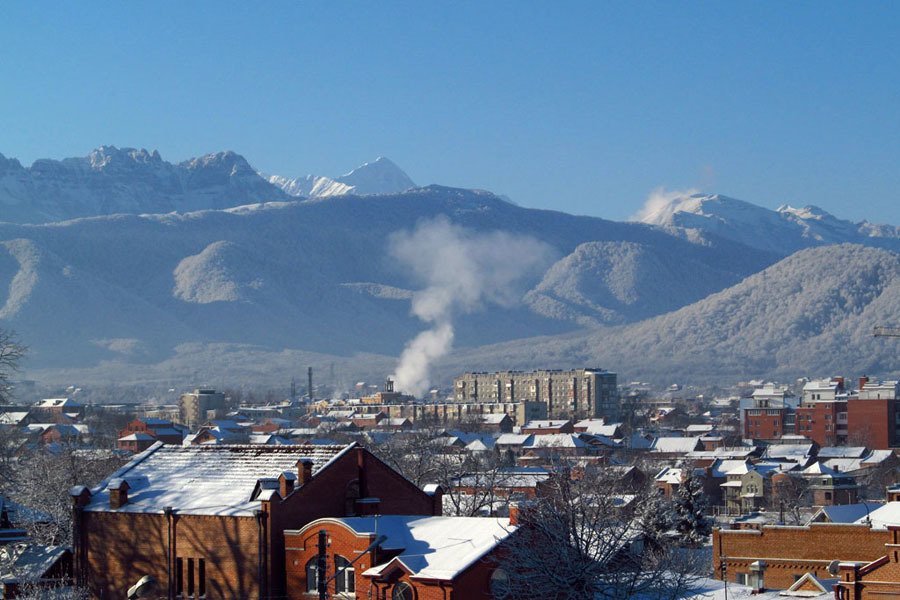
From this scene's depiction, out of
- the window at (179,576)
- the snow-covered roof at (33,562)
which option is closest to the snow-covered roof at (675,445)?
the snow-covered roof at (33,562)

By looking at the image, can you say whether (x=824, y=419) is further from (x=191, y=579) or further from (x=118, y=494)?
(x=191, y=579)

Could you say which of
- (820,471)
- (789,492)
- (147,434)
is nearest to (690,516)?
(789,492)

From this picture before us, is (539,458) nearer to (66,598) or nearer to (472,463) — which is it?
(472,463)

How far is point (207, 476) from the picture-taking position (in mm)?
48938

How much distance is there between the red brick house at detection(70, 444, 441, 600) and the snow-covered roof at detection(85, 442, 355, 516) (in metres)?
0.04

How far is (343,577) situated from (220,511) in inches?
202

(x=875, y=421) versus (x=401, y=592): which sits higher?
(x=401, y=592)

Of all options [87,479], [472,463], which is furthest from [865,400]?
[87,479]

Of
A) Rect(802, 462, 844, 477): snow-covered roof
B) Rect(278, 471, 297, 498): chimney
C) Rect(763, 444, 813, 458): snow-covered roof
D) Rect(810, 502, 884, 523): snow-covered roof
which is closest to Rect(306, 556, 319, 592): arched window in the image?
Rect(278, 471, 297, 498): chimney

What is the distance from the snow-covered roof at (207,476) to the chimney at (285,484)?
2.91 feet

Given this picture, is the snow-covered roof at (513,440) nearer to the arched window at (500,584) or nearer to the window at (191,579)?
the window at (191,579)

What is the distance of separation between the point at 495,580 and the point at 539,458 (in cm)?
9273

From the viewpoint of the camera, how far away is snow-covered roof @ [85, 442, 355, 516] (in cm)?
4712

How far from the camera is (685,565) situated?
4219cm
